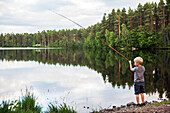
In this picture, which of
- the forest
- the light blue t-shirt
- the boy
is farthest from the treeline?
the forest

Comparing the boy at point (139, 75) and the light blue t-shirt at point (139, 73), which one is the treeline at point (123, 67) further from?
the light blue t-shirt at point (139, 73)

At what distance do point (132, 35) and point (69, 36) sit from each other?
5315 inches

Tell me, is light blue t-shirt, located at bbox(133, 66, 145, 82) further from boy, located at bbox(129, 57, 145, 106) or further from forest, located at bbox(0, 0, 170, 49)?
forest, located at bbox(0, 0, 170, 49)

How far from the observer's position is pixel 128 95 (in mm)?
12477

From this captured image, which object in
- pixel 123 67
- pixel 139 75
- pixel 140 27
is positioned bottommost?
pixel 123 67

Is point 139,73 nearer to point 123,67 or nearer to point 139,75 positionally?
point 139,75

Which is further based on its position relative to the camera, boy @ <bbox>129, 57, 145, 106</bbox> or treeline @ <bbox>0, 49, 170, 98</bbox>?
treeline @ <bbox>0, 49, 170, 98</bbox>

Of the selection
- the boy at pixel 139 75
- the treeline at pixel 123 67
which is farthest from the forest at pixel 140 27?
the boy at pixel 139 75

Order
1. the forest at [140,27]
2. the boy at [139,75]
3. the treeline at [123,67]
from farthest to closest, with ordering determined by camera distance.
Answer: the forest at [140,27]
the treeline at [123,67]
the boy at [139,75]

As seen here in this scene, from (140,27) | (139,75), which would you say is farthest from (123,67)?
(140,27)

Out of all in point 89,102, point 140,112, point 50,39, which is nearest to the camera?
point 140,112

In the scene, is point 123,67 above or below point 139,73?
below

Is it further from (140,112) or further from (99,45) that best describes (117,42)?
(140,112)

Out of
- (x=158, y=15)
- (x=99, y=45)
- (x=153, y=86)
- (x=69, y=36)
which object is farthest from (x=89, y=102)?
(x=69, y=36)
